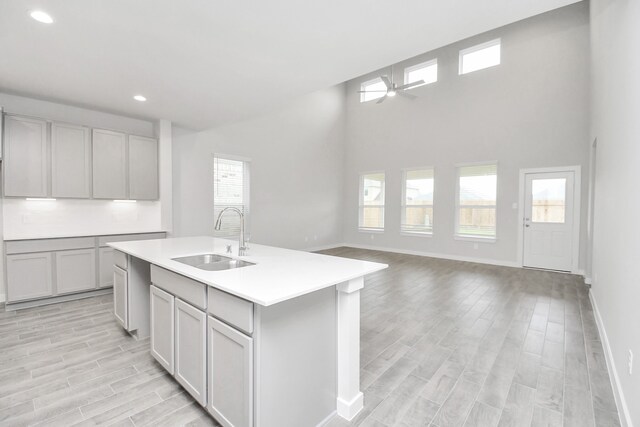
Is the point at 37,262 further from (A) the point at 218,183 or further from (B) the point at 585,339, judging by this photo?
(B) the point at 585,339

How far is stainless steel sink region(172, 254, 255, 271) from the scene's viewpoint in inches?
90.9

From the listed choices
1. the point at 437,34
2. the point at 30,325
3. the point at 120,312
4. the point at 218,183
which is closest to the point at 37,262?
the point at 30,325

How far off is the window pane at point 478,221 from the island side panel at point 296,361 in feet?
19.2

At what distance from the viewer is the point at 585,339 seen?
2779 millimetres

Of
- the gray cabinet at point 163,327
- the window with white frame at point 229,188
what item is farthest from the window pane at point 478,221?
the gray cabinet at point 163,327

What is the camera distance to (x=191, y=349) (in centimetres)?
181

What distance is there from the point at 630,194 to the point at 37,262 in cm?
565

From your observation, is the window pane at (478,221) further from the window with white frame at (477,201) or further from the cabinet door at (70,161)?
the cabinet door at (70,161)

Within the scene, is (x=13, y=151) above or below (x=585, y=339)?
above

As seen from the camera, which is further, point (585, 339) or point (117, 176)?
point (117, 176)

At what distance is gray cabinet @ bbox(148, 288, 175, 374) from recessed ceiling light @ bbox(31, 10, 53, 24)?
2081mm

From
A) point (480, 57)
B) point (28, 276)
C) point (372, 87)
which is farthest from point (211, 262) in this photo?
point (372, 87)

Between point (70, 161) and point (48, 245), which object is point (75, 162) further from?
point (48, 245)

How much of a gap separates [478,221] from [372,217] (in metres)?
2.74
